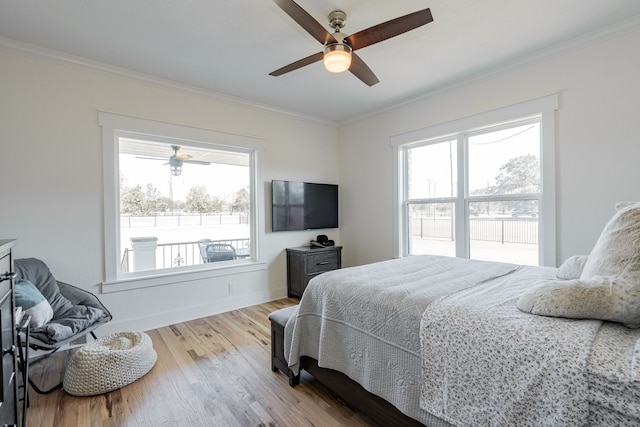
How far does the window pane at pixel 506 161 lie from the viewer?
2.95 metres

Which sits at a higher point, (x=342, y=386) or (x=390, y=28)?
(x=390, y=28)

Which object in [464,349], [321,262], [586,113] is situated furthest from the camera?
[321,262]

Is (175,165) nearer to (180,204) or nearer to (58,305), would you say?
(180,204)

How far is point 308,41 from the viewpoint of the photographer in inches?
97.8

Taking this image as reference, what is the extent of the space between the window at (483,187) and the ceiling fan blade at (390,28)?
1.78 metres

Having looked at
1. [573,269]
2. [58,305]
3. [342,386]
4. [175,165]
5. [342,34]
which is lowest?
[342,386]

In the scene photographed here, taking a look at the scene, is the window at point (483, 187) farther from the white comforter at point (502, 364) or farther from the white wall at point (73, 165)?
the white wall at point (73, 165)

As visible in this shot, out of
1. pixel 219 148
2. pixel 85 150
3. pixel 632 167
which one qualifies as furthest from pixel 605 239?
pixel 85 150

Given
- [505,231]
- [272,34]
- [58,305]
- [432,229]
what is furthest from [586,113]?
[58,305]

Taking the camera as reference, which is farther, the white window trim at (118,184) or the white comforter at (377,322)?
the white window trim at (118,184)

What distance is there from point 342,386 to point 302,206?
2.85 m

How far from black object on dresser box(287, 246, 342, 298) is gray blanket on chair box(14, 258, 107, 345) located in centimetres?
220

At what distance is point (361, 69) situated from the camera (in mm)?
2402

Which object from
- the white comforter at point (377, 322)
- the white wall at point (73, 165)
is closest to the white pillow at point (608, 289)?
the white comforter at point (377, 322)
